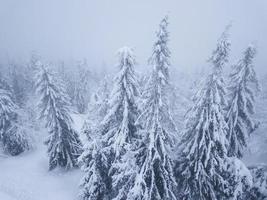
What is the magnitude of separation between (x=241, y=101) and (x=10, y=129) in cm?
2895

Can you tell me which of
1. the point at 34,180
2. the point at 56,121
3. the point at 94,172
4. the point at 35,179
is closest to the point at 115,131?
the point at 94,172

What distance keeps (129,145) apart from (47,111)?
46.7 feet

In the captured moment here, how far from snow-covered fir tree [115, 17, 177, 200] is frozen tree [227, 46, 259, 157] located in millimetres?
9365

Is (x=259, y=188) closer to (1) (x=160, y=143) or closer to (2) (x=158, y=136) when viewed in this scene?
(1) (x=160, y=143)

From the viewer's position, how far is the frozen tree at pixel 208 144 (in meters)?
15.3

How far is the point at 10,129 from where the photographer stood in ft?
99.3

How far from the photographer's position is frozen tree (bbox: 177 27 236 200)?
15328 mm

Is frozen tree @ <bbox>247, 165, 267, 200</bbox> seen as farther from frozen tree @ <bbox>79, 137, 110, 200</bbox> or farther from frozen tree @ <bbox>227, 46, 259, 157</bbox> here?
frozen tree @ <bbox>79, 137, 110, 200</bbox>

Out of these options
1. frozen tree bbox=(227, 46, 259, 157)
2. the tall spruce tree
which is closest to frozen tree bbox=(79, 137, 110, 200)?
the tall spruce tree

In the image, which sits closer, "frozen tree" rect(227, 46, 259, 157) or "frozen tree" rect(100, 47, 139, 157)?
"frozen tree" rect(100, 47, 139, 157)


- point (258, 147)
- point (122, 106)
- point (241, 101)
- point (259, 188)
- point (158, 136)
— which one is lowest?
point (258, 147)

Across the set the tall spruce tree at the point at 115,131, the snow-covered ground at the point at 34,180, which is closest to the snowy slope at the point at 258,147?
the tall spruce tree at the point at 115,131

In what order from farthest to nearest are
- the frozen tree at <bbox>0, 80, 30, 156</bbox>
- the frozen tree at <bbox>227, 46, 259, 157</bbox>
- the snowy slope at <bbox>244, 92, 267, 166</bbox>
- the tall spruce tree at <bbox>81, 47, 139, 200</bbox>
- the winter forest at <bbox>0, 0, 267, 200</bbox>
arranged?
the snowy slope at <bbox>244, 92, 267, 166</bbox> < the frozen tree at <bbox>0, 80, 30, 156</bbox> < the frozen tree at <bbox>227, 46, 259, 157</bbox> < the tall spruce tree at <bbox>81, 47, 139, 200</bbox> < the winter forest at <bbox>0, 0, 267, 200</bbox>

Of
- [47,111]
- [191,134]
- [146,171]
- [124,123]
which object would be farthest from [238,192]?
[47,111]
